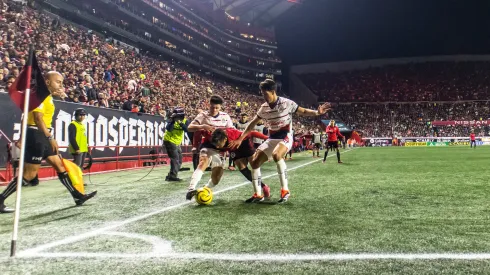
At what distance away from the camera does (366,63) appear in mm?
71062

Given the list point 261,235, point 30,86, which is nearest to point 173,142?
point 30,86

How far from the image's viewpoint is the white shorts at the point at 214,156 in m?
6.82

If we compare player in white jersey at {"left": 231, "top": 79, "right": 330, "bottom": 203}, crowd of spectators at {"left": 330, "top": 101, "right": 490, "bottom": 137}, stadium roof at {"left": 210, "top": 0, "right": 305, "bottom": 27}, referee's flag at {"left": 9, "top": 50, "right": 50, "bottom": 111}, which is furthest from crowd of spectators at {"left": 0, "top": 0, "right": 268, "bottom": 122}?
crowd of spectators at {"left": 330, "top": 101, "right": 490, "bottom": 137}

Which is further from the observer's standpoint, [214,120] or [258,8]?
[258,8]

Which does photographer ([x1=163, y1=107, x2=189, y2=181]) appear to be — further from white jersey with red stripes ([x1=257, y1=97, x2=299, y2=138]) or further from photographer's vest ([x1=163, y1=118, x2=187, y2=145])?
white jersey with red stripes ([x1=257, y1=97, x2=299, y2=138])

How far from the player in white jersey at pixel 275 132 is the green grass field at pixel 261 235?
0.45 meters

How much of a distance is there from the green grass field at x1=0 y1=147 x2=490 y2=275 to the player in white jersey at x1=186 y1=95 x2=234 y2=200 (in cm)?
52

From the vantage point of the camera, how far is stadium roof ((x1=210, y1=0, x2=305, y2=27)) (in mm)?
58438

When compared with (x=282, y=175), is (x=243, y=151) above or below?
above

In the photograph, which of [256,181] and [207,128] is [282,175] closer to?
[256,181]

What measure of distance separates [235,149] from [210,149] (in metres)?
0.47

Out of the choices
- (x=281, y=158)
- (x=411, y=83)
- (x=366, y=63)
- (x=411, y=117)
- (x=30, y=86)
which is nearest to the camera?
(x=30, y=86)

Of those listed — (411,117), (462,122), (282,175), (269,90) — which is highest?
(411,117)

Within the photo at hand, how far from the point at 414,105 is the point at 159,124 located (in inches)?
2040
